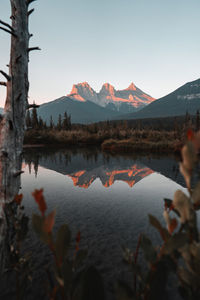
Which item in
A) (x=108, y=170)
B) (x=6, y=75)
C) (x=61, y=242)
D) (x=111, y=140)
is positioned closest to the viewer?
(x=61, y=242)

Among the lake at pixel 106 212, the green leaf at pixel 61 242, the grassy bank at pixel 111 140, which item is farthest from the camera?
the grassy bank at pixel 111 140

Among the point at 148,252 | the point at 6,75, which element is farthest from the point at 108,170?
the point at 148,252

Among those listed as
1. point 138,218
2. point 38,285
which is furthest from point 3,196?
point 138,218

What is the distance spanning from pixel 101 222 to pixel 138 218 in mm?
1253

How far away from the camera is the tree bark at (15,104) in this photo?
7.81 ft

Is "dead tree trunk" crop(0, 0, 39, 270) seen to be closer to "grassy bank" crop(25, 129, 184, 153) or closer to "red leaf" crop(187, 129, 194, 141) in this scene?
"red leaf" crop(187, 129, 194, 141)

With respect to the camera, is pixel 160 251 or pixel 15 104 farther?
pixel 15 104

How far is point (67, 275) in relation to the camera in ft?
2.56

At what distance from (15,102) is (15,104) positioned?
3cm

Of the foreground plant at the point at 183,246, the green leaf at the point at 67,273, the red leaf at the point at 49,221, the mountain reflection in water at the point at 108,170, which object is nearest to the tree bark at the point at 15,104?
the green leaf at the point at 67,273

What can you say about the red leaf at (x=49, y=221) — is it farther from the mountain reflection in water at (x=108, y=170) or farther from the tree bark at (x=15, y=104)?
the mountain reflection in water at (x=108, y=170)

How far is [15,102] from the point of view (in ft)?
8.64

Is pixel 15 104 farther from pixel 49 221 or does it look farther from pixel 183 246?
pixel 183 246

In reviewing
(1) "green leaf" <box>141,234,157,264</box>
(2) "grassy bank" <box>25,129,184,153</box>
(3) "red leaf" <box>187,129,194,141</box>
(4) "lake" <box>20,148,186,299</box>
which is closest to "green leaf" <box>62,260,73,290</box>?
(1) "green leaf" <box>141,234,157,264</box>
